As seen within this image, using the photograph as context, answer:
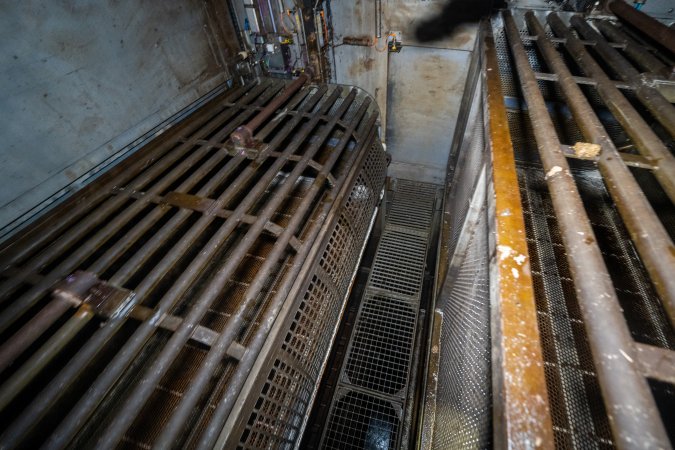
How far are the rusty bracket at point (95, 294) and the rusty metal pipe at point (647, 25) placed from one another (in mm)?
3722

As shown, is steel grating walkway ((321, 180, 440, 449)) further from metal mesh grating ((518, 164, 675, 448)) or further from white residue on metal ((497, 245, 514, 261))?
white residue on metal ((497, 245, 514, 261))

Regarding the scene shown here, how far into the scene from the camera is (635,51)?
2.19m

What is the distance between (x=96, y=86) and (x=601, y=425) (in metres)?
4.14

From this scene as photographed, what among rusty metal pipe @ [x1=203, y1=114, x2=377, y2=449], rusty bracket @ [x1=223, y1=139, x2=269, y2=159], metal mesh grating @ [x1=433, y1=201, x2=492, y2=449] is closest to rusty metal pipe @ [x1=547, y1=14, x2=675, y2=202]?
metal mesh grating @ [x1=433, y1=201, x2=492, y2=449]

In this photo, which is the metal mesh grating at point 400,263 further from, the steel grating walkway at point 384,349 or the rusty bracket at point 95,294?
the rusty bracket at point 95,294

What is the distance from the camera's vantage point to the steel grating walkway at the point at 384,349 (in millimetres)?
2818

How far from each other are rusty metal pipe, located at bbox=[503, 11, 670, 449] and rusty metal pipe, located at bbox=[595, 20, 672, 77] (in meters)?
1.62

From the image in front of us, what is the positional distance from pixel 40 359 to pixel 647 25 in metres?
4.42

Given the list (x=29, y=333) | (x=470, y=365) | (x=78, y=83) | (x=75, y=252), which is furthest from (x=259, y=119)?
(x=470, y=365)

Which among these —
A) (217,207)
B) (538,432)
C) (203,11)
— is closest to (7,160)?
(217,207)

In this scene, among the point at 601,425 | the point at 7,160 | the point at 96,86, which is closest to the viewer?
the point at 601,425

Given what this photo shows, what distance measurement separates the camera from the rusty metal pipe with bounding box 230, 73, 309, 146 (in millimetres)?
2506

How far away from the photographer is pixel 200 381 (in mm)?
1345

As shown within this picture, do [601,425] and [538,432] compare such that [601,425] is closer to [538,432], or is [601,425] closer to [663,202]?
[538,432]
